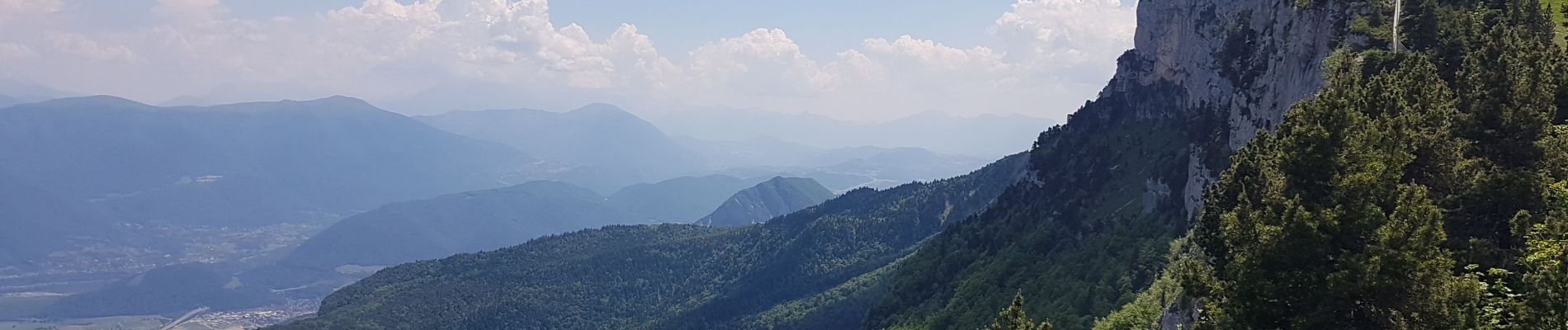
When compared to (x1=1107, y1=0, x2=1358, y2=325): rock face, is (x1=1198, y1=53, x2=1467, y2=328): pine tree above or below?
below

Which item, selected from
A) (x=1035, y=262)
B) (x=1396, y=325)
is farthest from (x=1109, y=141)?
(x=1396, y=325)

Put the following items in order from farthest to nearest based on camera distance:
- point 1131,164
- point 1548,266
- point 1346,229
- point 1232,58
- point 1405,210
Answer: point 1131,164 → point 1232,58 → point 1346,229 → point 1405,210 → point 1548,266

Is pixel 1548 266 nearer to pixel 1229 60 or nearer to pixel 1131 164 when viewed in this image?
pixel 1229 60

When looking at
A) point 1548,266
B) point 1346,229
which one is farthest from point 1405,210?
point 1548,266

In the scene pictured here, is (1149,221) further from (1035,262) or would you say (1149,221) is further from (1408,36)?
(1408,36)

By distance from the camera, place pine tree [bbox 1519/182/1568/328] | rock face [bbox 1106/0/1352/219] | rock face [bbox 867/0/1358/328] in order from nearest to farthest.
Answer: pine tree [bbox 1519/182/1568/328]
rock face [bbox 1106/0/1352/219]
rock face [bbox 867/0/1358/328]

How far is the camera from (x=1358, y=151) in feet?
85.4

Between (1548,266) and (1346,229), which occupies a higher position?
(1346,229)

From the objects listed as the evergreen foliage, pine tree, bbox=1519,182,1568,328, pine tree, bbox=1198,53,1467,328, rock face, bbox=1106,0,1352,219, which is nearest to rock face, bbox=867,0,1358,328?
rock face, bbox=1106,0,1352,219

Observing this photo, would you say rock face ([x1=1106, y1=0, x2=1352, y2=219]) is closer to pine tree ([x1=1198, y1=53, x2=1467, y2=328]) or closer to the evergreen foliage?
the evergreen foliage

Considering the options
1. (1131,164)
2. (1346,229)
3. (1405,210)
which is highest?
(1405,210)

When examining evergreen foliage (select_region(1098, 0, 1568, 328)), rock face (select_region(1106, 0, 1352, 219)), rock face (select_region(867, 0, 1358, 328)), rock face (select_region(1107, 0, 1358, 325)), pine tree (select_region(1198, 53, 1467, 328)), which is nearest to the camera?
evergreen foliage (select_region(1098, 0, 1568, 328))

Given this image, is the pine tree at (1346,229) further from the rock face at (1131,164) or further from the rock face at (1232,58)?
the rock face at (1232,58)

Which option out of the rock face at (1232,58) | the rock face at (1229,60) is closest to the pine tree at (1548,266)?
the rock face at (1229,60)
